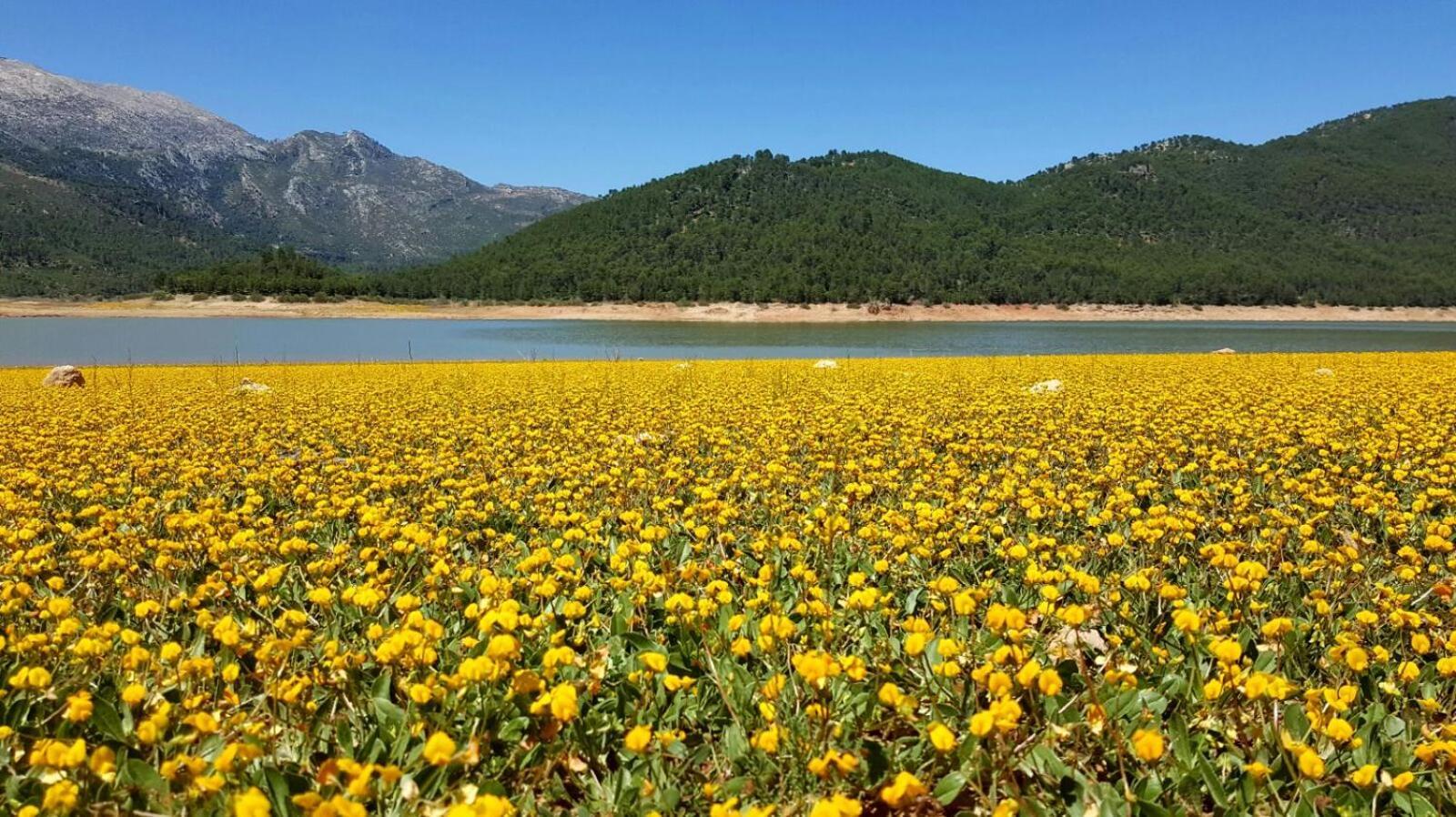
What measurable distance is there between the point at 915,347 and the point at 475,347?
24.7 m

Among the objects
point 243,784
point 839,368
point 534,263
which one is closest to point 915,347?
point 839,368

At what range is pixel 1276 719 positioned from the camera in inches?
106

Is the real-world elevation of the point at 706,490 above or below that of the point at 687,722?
above

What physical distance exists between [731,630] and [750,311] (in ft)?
331

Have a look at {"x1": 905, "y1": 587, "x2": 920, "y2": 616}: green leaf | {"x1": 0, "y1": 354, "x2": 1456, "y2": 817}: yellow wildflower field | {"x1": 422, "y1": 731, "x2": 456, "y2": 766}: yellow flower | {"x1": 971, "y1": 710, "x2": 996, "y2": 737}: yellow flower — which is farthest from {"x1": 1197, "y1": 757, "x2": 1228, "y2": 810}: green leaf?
{"x1": 422, "y1": 731, "x2": 456, "y2": 766}: yellow flower

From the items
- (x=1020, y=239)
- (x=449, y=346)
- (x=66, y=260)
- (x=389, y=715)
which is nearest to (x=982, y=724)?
(x=389, y=715)

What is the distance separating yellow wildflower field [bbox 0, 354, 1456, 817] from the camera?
2334mm

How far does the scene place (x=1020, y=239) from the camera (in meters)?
156

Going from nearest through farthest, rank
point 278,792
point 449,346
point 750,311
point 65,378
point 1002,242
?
point 278,792, point 65,378, point 449,346, point 750,311, point 1002,242

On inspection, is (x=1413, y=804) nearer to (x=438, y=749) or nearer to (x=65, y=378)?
(x=438, y=749)

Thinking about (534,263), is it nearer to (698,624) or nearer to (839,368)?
(839,368)

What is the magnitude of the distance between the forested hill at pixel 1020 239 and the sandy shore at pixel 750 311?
18.5 feet

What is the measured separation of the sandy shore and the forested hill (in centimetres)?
563

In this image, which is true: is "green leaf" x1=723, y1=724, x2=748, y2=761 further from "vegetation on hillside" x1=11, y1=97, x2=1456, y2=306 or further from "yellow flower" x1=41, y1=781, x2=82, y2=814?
"vegetation on hillside" x1=11, y1=97, x2=1456, y2=306
